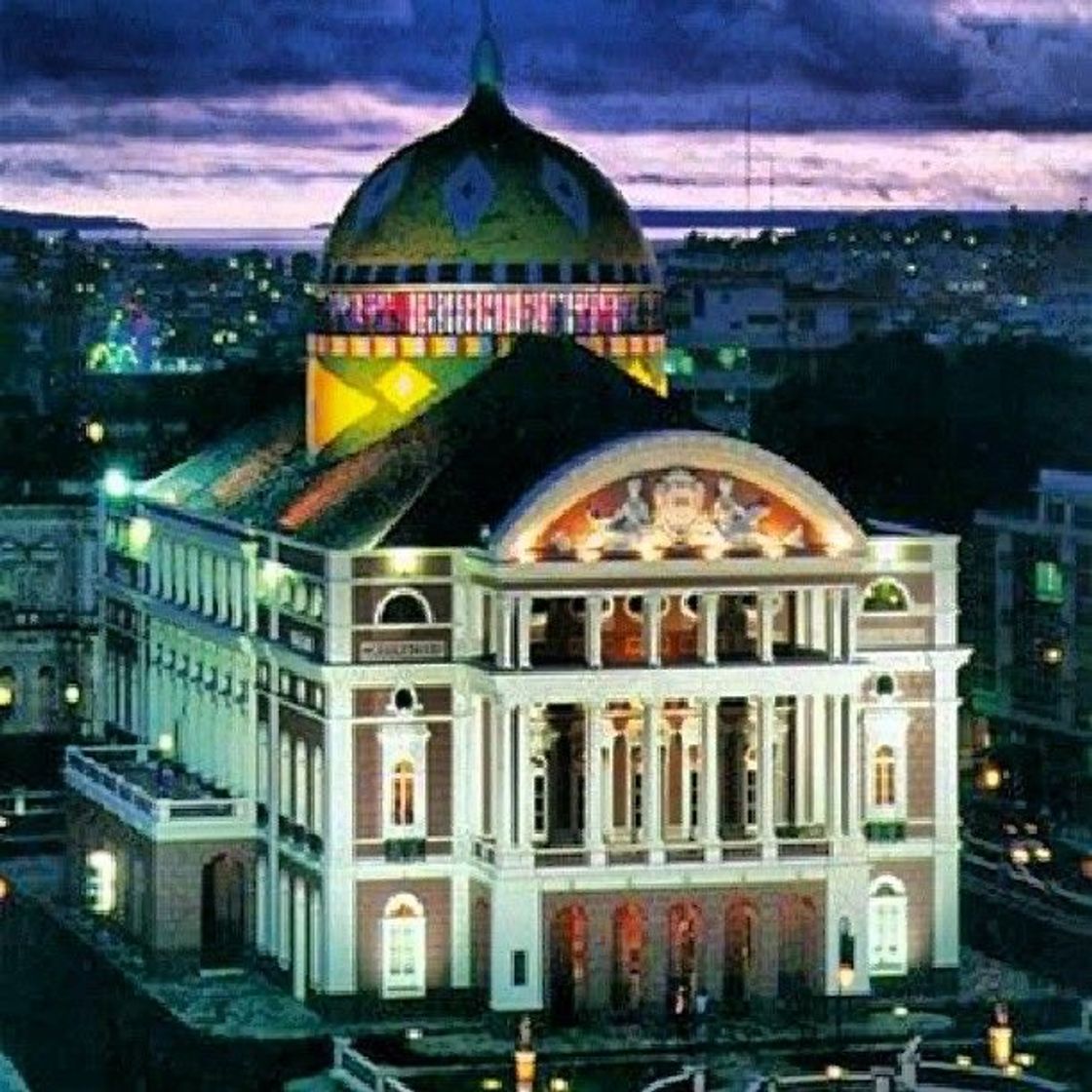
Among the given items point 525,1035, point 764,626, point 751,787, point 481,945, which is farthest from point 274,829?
point 525,1035

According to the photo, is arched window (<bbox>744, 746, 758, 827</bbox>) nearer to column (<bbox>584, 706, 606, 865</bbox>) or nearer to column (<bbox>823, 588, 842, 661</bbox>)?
column (<bbox>823, 588, 842, 661</bbox>)

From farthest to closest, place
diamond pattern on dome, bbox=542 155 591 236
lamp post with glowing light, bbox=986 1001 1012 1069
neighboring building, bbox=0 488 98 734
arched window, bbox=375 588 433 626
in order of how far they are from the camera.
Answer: neighboring building, bbox=0 488 98 734 < diamond pattern on dome, bbox=542 155 591 236 < arched window, bbox=375 588 433 626 < lamp post with glowing light, bbox=986 1001 1012 1069

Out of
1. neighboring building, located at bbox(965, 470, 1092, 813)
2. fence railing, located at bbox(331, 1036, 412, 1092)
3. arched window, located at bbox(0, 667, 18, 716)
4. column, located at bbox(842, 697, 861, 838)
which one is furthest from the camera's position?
arched window, located at bbox(0, 667, 18, 716)

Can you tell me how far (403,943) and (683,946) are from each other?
3336mm

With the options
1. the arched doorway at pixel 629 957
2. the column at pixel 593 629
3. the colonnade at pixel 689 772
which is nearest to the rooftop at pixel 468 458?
the column at pixel 593 629

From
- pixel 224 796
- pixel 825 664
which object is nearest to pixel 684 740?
pixel 825 664

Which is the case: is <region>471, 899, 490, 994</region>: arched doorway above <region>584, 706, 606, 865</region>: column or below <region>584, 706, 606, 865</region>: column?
below

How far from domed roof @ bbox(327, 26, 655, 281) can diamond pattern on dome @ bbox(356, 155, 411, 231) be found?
0.01 m

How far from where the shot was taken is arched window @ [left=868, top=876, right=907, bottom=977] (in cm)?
7631

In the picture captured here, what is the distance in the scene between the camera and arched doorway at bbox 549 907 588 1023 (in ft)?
244

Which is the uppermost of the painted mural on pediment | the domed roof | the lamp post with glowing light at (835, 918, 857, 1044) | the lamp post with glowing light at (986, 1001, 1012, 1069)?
the domed roof

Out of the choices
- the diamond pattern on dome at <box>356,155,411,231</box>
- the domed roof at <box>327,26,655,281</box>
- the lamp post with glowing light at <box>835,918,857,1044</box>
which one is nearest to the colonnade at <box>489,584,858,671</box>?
the lamp post with glowing light at <box>835,918,857,1044</box>

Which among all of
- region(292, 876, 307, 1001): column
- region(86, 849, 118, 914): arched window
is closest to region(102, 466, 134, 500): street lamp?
region(86, 849, 118, 914): arched window

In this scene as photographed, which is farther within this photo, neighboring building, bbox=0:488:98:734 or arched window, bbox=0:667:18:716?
arched window, bbox=0:667:18:716
